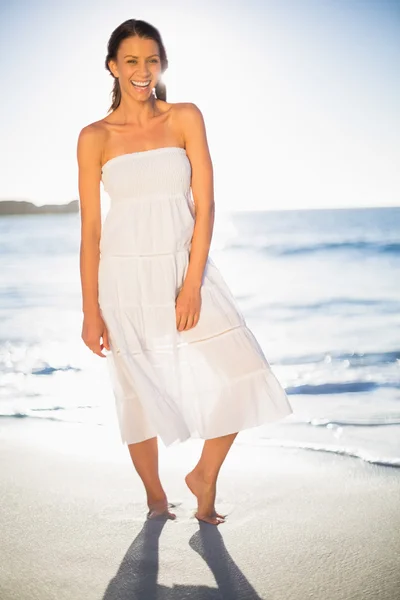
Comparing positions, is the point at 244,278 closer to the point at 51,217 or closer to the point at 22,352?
the point at 22,352

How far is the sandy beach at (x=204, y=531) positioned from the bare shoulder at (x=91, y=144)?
1284 millimetres

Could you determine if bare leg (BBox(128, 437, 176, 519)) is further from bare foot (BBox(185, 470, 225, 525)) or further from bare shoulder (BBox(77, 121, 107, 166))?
bare shoulder (BBox(77, 121, 107, 166))

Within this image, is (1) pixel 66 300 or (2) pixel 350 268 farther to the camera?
(2) pixel 350 268

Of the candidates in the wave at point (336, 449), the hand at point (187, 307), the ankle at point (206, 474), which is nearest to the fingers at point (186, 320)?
the hand at point (187, 307)

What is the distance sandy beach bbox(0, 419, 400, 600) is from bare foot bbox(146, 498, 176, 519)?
46 mm

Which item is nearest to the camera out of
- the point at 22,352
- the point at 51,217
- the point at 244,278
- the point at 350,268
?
the point at 22,352

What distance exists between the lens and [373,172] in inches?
973

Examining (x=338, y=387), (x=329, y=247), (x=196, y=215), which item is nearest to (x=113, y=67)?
(x=196, y=215)

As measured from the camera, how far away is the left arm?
2670 millimetres

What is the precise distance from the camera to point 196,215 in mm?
2707

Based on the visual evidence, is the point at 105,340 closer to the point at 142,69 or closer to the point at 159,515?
the point at 159,515

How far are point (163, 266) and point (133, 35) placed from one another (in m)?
0.78

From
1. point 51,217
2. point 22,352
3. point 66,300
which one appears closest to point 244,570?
point 22,352

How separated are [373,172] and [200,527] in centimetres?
2313
